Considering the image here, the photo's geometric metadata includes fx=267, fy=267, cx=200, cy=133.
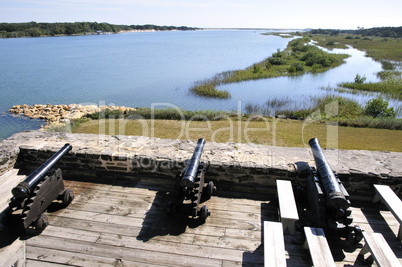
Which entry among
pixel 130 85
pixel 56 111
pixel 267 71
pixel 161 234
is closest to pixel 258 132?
pixel 161 234

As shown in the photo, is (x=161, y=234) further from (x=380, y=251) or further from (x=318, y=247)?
(x=380, y=251)

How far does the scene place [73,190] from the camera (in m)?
4.31

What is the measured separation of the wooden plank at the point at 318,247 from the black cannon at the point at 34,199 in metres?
3.22

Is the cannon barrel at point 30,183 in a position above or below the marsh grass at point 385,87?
below

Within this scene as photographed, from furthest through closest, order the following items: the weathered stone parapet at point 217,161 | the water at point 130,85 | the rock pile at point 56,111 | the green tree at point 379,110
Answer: the water at point 130,85
the rock pile at point 56,111
the green tree at point 379,110
the weathered stone parapet at point 217,161

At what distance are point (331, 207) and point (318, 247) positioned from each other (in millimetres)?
573

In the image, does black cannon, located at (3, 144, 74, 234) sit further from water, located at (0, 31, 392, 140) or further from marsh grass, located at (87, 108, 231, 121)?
water, located at (0, 31, 392, 140)

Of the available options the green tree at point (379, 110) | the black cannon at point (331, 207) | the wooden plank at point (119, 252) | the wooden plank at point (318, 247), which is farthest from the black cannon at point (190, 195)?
the green tree at point (379, 110)

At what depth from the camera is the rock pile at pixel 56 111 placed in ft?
50.6

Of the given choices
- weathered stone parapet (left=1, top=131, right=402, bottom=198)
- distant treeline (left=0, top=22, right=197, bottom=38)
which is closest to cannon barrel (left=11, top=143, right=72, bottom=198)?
weathered stone parapet (left=1, top=131, right=402, bottom=198)

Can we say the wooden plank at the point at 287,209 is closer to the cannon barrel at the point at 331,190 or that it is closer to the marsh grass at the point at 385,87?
the cannon barrel at the point at 331,190

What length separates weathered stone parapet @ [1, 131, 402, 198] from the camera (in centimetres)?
407

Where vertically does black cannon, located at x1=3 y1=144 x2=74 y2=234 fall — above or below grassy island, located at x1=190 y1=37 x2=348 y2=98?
below

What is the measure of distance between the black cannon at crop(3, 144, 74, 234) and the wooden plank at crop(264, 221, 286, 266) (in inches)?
109
